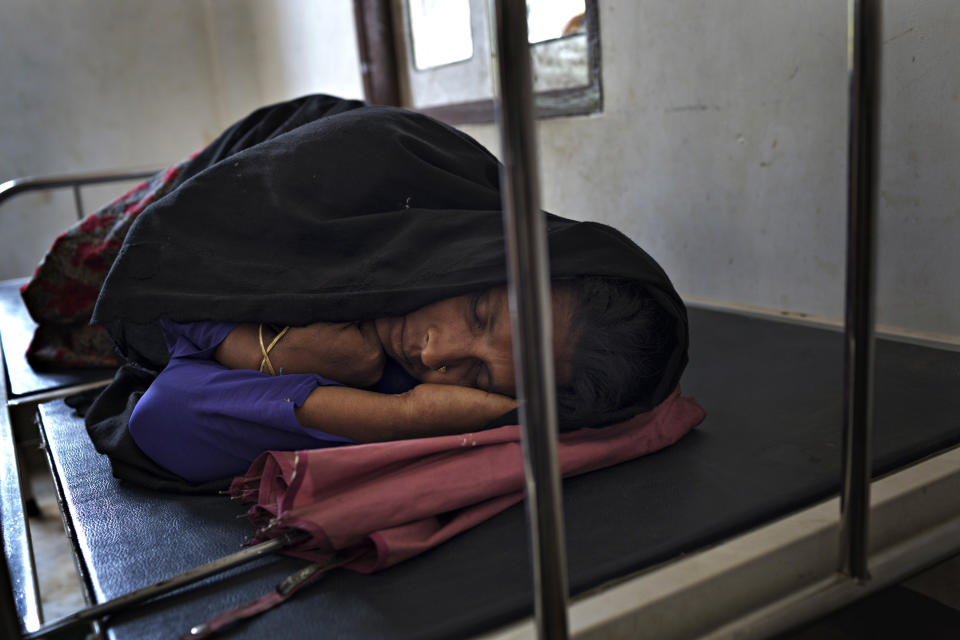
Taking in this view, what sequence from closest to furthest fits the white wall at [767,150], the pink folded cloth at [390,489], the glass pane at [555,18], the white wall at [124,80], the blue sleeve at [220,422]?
the pink folded cloth at [390,489] < the blue sleeve at [220,422] < the white wall at [767,150] < the glass pane at [555,18] < the white wall at [124,80]

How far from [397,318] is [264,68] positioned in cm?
450

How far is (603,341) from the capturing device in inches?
52.5

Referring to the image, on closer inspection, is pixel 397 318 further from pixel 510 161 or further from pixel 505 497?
pixel 510 161

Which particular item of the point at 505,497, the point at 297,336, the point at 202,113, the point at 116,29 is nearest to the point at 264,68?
the point at 202,113

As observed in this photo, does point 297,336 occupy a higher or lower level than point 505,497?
higher

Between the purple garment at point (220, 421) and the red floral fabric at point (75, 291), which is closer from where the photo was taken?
the purple garment at point (220, 421)

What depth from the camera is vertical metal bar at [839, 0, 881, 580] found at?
85 centimetres

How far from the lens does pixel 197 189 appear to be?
1588mm

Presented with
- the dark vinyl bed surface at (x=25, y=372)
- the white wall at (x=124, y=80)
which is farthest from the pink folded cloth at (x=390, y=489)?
the white wall at (x=124, y=80)

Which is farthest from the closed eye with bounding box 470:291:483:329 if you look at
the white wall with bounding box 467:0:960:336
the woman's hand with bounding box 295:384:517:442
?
the white wall with bounding box 467:0:960:336

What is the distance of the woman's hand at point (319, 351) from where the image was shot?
140 centimetres

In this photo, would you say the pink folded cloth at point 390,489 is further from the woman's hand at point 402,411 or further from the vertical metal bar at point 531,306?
the vertical metal bar at point 531,306

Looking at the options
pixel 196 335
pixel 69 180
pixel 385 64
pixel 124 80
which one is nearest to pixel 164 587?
pixel 196 335

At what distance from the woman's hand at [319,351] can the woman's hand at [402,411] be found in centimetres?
10
